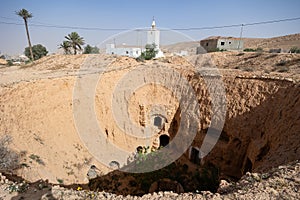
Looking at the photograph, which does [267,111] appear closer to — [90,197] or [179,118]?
[179,118]

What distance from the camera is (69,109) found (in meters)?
11.2

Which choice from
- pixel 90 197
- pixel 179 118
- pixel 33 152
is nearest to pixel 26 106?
pixel 33 152

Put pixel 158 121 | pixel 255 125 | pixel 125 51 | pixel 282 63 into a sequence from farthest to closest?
pixel 125 51
pixel 158 121
pixel 282 63
pixel 255 125

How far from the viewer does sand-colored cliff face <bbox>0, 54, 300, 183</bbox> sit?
25.0 ft

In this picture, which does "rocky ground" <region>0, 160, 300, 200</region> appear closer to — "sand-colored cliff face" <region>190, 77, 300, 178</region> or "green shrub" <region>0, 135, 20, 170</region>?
"green shrub" <region>0, 135, 20, 170</region>

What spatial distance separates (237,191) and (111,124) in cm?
1083

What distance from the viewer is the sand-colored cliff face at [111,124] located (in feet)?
25.0

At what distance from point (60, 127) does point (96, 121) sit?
2.69m

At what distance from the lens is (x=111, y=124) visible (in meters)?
13.3

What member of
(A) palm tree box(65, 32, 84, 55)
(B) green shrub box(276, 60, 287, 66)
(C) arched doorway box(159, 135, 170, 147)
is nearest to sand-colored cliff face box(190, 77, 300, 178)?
(C) arched doorway box(159, 135, 170, 147)

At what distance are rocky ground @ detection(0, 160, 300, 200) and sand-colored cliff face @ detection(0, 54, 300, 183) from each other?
2.12 meters

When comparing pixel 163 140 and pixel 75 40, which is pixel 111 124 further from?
pixel 75 40

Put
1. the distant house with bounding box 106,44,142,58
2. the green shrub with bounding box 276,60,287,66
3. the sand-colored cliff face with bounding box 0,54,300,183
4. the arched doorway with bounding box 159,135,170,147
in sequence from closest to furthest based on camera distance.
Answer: the sand-colored cliff face with bounding box 0,54,300,183
the green shrub with bounding box 276,60,287,66
the arched doorway with bounding box 159,135,170,147
the distant house with bounding box 106,44,142,58

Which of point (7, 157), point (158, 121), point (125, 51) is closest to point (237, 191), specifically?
point (7, 157)
